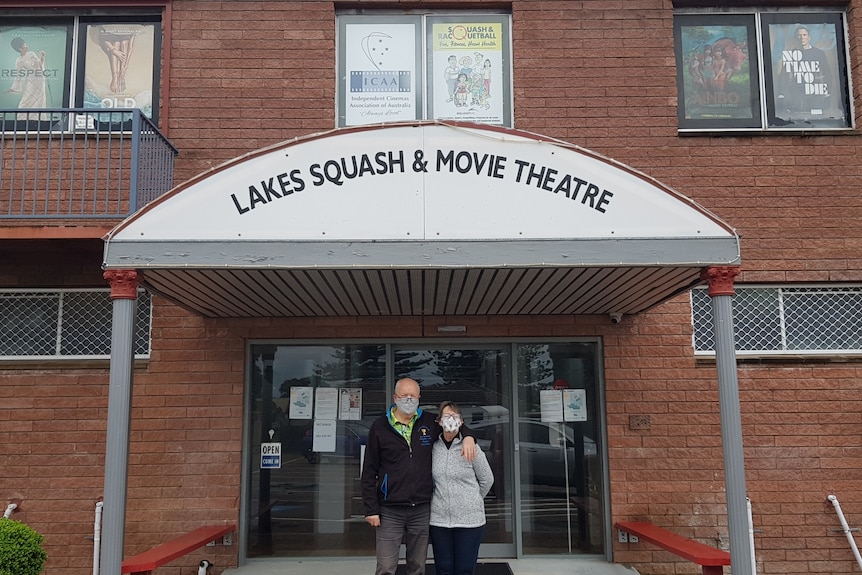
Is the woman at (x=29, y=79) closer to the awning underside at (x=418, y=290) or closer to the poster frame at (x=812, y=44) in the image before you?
the awning underside at (x=418, y=290)

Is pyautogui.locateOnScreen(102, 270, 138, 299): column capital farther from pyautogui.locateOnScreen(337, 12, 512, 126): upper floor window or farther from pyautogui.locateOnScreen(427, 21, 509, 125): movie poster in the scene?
pyautogui.locateOnScreen(427, 21, 509, 125): movie poster

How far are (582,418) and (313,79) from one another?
4.61 meters

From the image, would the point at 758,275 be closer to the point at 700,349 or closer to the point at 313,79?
the point at 700,349

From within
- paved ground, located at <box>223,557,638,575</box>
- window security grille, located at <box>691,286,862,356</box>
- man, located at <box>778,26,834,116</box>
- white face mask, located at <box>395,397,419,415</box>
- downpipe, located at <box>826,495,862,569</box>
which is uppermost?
man, located at <box>778,26,834,116</box>

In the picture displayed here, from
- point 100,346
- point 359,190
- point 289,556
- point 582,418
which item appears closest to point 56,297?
point 100,346

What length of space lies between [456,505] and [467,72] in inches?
191

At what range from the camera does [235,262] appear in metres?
5.04

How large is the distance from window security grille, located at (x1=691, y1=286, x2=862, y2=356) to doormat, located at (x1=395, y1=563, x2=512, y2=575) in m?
2.96

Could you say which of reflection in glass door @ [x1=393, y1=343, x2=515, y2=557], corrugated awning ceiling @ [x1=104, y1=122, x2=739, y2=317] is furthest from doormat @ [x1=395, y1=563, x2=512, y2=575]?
corrugated awning ceiling @ [x1=104, y1=122, x2=739, y2=317]

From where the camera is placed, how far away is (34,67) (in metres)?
7.82

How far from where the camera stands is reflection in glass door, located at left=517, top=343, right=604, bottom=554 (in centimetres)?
727

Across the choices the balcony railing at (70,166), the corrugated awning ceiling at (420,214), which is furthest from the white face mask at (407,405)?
the balcony railing at (70,166)

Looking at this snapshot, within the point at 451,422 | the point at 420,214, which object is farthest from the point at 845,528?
the point at 420,214

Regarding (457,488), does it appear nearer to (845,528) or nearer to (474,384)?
(474,384)
